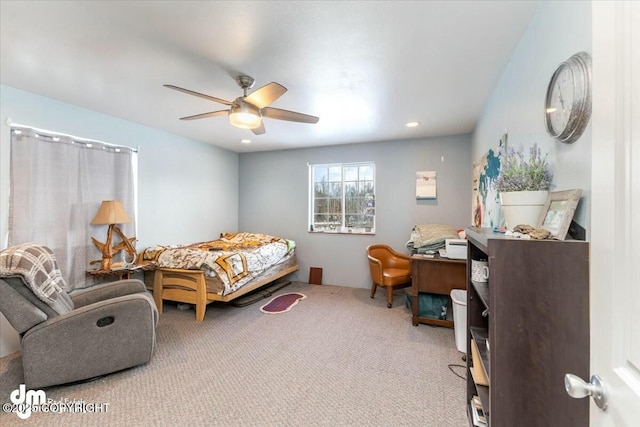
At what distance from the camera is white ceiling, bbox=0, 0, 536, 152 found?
1516 millimetres

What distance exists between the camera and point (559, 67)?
1189 mm

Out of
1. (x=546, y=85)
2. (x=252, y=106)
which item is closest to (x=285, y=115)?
(x=252, y=106)

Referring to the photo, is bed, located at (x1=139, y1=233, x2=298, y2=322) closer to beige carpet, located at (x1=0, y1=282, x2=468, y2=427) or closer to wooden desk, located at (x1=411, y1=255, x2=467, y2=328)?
beige carpet, located at (x1=0, y1=282, x2=468, y2=427)

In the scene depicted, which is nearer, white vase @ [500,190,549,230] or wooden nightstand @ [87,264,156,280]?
white vase @ [500,190,549,230]

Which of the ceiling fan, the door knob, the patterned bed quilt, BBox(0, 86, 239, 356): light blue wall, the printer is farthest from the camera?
the patterned bed quilt

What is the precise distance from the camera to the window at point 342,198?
181 inches

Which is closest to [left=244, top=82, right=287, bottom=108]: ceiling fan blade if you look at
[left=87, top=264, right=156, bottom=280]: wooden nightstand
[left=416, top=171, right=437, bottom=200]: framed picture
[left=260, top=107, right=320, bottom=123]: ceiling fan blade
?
[left=260, top=107, right=320, bottom=123]: ceiling fan blade

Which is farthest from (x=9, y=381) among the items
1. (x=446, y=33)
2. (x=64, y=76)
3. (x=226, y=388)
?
(x=446, y=33)

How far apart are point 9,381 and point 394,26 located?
362 cm

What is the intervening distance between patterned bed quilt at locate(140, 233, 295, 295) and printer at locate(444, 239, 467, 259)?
7.66 ft

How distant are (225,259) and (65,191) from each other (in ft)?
5.68

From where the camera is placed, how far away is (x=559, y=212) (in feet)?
3.59

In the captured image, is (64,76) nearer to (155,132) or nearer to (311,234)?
(155,132)

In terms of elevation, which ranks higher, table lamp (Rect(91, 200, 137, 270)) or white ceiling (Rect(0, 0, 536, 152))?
white ceiling (Rect(0, 0, 536, 152))
